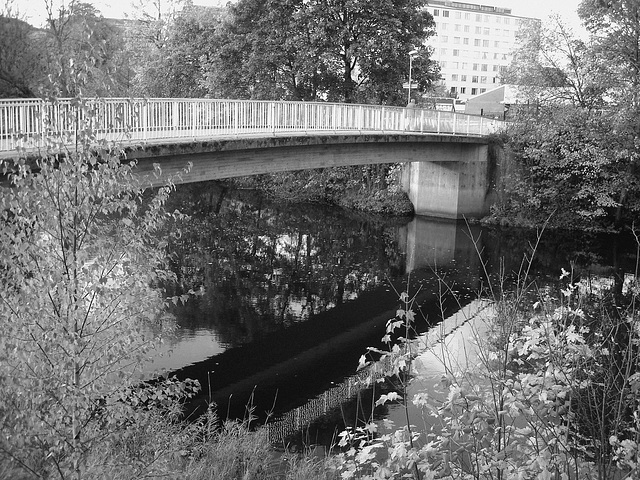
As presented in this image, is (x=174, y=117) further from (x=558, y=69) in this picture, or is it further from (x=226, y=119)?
(x=558, y=69)

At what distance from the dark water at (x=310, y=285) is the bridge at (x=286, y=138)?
93.5 inches

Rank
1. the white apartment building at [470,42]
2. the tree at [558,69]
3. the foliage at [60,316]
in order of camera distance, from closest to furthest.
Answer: the foliage at [60,316] → the tree at [558,69] → the white apartment building at [470,42]

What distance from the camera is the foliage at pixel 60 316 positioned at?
606 centimetres

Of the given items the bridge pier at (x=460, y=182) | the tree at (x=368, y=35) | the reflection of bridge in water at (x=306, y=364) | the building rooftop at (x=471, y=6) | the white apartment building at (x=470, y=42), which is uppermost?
the building rooftop at (x=471, y=6)

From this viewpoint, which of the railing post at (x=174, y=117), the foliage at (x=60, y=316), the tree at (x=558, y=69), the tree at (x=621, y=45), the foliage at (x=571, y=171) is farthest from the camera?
the tree at (x=558, y=69)

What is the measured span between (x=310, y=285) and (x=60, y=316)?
15767 mm

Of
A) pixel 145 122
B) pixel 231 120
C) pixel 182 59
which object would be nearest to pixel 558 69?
pixel 231 120

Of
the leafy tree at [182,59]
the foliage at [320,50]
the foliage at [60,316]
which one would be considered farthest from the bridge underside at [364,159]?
the leafy tree at [182,59]

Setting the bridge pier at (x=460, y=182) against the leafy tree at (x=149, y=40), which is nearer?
the bridge pier at (x=460, y=182)

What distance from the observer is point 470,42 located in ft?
342

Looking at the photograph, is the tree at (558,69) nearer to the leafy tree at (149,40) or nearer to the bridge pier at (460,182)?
the bridge pier at (460,182)

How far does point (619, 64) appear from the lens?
28.5 meters

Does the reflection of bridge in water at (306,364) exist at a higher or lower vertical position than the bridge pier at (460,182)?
lower

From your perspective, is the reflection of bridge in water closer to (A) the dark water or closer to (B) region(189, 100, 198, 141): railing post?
(A) the dark water
